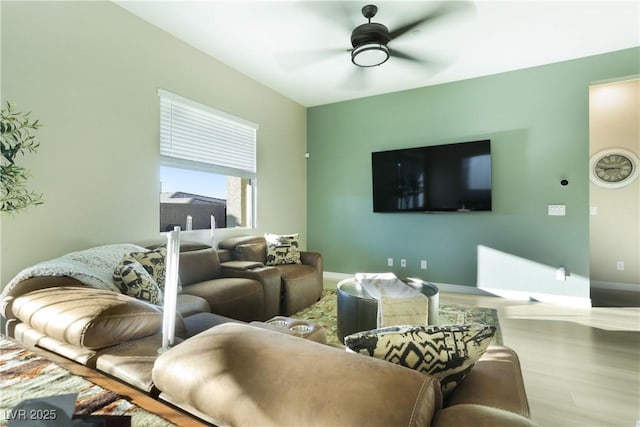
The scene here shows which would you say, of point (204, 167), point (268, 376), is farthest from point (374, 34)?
point (268, 376)

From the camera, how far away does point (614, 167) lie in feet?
14.8

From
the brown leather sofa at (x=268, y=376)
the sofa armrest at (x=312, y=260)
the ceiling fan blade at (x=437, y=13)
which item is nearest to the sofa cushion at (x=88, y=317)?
the brown leather sofa at (x=268, y=376)

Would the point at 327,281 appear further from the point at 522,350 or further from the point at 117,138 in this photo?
the point at 117,138

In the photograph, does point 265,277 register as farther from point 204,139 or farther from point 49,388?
point 49,388

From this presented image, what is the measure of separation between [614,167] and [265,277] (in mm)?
5406

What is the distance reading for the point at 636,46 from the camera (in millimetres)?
3340

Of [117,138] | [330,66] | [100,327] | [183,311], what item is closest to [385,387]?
[100,327]

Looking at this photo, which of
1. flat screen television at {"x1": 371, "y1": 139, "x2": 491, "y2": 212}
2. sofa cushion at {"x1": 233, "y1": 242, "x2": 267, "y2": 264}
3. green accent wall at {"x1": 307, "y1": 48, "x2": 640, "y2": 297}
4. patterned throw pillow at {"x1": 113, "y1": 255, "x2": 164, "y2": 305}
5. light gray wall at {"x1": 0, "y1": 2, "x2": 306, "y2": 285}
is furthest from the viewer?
flat screen television at {"x1": 371, "y1": 139, "x2": 491, "y2": 212}

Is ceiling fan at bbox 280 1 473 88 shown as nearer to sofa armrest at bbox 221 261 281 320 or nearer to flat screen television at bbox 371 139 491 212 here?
flat screen television at bbox 371 139 491 212

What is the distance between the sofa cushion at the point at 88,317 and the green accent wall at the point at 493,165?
12.7 feet

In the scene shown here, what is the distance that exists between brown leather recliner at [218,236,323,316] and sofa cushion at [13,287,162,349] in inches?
76.9

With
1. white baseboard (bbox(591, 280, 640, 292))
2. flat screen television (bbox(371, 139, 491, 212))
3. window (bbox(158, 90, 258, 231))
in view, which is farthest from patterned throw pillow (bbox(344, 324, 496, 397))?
white baseboard (bbox(591, 280, 640, 292))

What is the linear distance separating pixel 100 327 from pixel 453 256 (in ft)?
13.7

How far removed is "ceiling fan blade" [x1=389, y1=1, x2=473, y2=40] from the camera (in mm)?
2672
